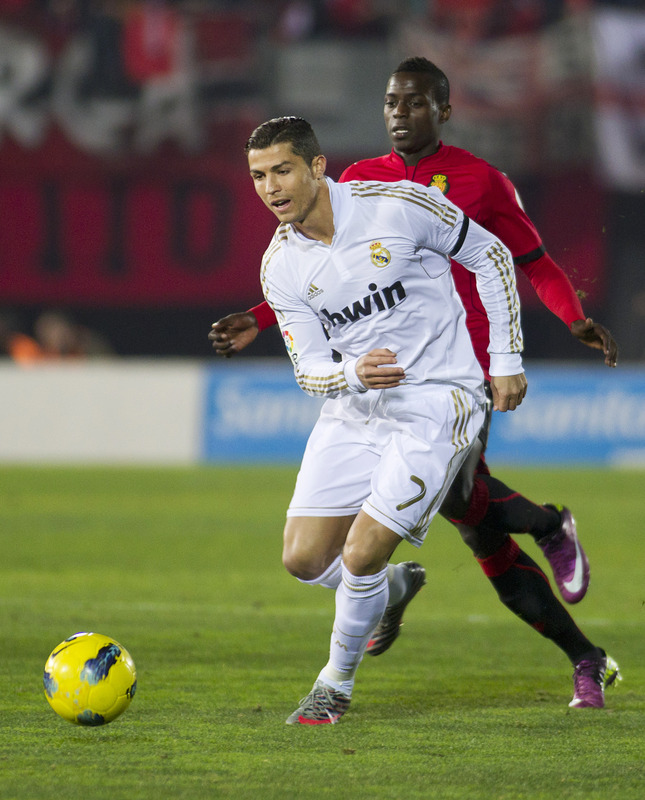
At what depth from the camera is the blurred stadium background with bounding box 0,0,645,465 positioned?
17.2 metres

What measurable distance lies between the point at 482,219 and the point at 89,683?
2058 mm

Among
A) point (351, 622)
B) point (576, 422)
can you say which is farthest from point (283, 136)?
point (576, 422)

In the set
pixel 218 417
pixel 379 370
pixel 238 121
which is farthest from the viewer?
pixel 238 121

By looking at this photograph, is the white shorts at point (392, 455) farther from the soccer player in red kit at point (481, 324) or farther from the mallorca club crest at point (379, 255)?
the mallorca club crest at point (379, 255)

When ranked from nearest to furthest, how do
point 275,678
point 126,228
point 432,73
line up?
point 432,73
point 275,678
point 126,228

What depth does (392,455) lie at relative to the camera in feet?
13.9

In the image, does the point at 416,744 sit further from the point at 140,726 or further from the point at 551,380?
the point at 551,380

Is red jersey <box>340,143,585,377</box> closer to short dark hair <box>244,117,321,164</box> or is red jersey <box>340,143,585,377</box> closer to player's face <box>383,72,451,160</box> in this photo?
player's face <box>383,72,451,160</box>

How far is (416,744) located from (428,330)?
1.29 meters

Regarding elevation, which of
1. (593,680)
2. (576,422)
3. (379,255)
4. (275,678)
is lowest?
(576,422)

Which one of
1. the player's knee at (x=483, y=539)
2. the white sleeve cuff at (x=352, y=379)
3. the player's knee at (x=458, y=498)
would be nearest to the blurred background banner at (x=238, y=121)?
the player's knee at (x=483, y=539)

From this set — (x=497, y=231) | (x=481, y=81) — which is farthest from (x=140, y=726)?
(x=481, y=81)

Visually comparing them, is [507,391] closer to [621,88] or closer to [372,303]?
[372,303]

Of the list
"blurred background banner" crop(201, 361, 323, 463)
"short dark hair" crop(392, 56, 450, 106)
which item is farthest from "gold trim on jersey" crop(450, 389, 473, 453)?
"blurred background banner" crop(201, 361, 323, 463)
